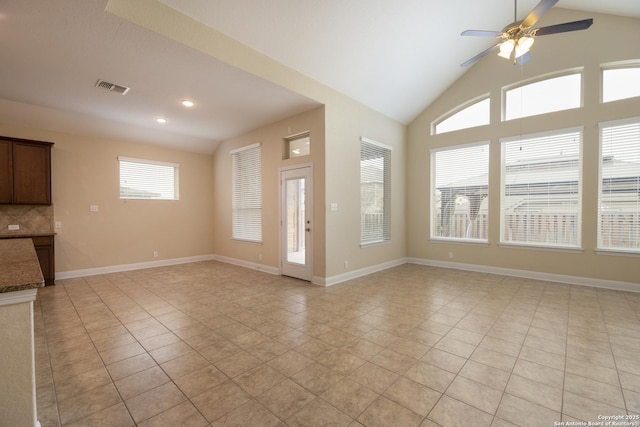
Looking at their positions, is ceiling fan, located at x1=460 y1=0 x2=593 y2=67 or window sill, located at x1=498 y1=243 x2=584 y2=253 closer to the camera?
ceiling fan, located at x1=460 y1=0 x2=593 y2=67

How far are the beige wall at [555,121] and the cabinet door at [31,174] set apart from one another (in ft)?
25.1

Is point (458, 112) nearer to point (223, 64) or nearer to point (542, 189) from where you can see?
point (542, 189)

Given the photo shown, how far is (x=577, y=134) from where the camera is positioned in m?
4.79

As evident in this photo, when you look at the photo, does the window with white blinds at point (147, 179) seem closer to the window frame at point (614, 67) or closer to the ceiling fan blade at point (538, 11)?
the ceiling fan blade at point (538, 11)

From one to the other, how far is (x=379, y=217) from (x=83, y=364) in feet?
16.9

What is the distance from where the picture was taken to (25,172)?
4.67 meters

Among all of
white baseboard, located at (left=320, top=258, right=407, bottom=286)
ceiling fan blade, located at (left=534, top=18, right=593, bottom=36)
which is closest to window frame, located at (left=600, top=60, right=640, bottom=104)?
ceiling fan blade, located at (left=534, top=18, right=593, bottom=36)

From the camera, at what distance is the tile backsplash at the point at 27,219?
4.67 m

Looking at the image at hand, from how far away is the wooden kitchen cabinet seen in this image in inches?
177

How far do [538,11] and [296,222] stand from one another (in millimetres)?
4300

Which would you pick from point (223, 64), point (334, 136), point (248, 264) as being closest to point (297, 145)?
point (334, 136)

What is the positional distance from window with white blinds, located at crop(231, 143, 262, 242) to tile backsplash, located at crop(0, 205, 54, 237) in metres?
3.40

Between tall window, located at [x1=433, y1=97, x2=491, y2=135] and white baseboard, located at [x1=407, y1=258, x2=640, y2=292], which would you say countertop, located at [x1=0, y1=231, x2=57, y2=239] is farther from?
tall window, located at [x1=433, y1=97, x2=491, y2=135]

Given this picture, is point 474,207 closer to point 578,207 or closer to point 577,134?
point 578,207
